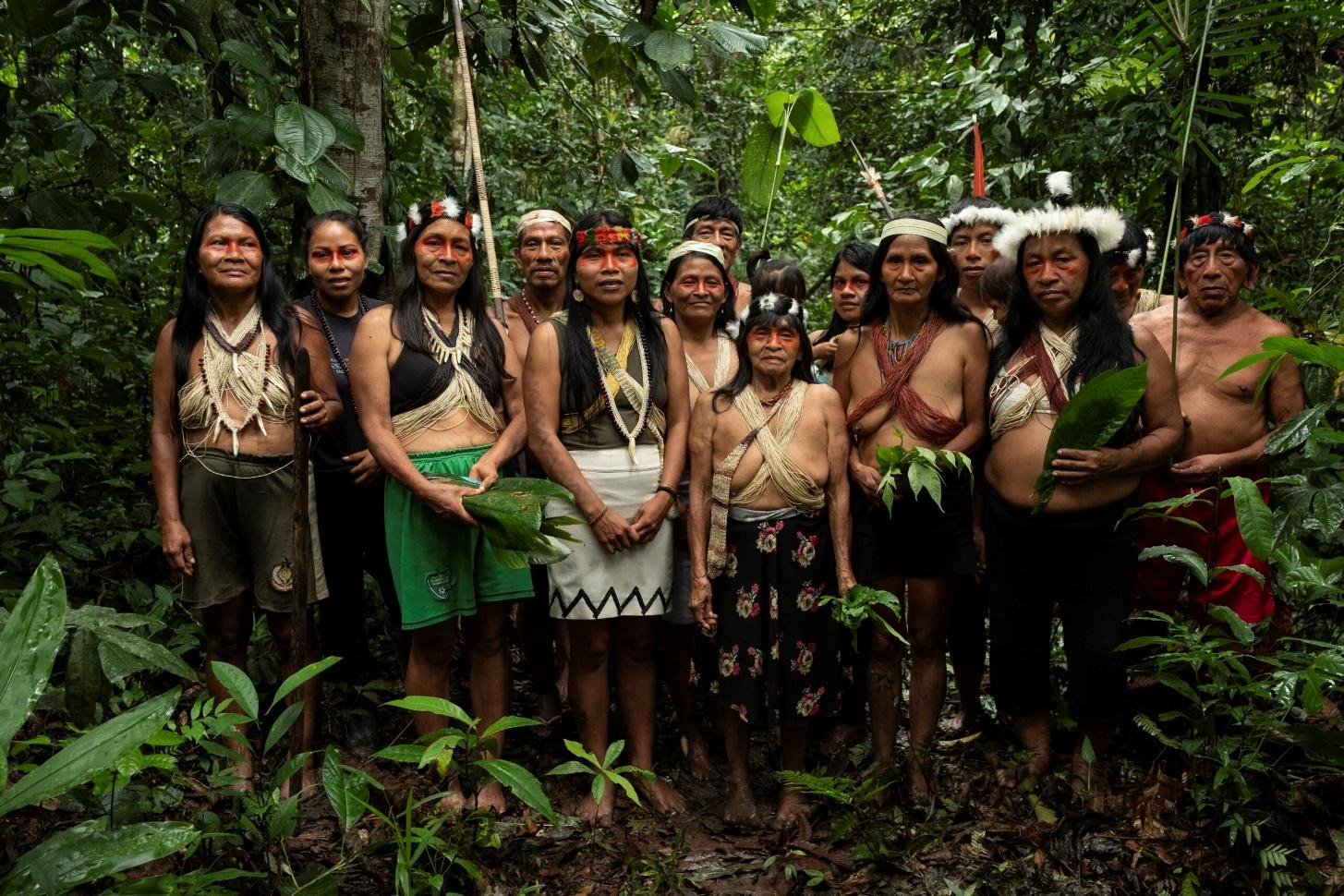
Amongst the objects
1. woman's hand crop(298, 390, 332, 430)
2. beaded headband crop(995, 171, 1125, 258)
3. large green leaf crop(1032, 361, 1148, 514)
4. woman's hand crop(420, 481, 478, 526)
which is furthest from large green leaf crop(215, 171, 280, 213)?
large green leaf crop(1032, 361, 1148, 514)

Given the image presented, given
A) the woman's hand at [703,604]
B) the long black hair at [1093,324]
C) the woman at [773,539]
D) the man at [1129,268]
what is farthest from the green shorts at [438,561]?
the man at [1129,268]

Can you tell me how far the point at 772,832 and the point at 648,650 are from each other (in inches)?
29.8

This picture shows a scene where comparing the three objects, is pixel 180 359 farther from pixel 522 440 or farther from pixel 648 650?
pixel 648 650

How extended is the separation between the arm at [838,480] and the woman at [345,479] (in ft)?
5.34

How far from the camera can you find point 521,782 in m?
2.77

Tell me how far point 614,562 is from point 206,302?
167 cm

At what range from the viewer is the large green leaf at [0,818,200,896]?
7.36 ft

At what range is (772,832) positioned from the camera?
3.59 m

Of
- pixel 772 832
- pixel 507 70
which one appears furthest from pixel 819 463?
pixel 507 70

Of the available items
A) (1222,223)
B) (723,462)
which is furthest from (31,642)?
(1222,223)

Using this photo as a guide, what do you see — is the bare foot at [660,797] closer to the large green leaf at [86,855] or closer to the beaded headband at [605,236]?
the large green leaf at [86,855]

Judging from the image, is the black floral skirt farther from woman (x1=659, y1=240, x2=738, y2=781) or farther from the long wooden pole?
the long wooden pole

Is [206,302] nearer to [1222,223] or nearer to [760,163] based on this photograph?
[760,163]

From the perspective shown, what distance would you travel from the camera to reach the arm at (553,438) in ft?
11.8
